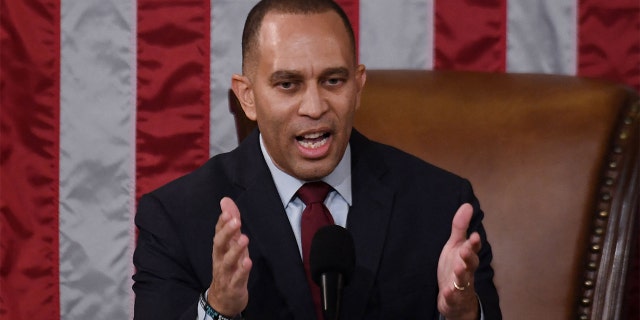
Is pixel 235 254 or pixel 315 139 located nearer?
pixel 235 254

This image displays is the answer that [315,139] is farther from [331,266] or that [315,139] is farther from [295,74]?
[331,266]

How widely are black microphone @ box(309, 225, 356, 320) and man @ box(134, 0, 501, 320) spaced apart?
348 mm

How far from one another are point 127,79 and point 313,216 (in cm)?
82

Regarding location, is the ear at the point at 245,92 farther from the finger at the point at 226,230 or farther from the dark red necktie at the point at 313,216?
the finger at the point at 226,230

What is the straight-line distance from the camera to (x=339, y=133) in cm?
176

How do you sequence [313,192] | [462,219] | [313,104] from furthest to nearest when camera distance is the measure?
[313,192], [313,104], [462,219]

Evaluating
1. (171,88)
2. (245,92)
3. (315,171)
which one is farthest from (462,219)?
(171,88)

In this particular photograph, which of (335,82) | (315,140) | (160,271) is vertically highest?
(335,82)

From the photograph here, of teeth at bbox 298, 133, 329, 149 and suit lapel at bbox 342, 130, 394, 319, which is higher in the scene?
teeth at bbox 298, 133, 329, 149

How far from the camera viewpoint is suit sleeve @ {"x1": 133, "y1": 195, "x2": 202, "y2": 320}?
1.73 metres

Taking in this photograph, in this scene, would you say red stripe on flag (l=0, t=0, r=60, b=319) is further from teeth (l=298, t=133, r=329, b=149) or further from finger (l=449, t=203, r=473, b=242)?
finger (l=449, t=203, r=473, b=242)

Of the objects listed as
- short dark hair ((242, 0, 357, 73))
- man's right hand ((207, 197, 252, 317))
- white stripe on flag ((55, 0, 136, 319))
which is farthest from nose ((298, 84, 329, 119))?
white stripe on flag ((55, 0, 136, 319))

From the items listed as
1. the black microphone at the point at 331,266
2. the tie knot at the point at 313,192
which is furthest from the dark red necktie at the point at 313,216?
the black microphone at the point at 331,266

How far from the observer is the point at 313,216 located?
181 cm
